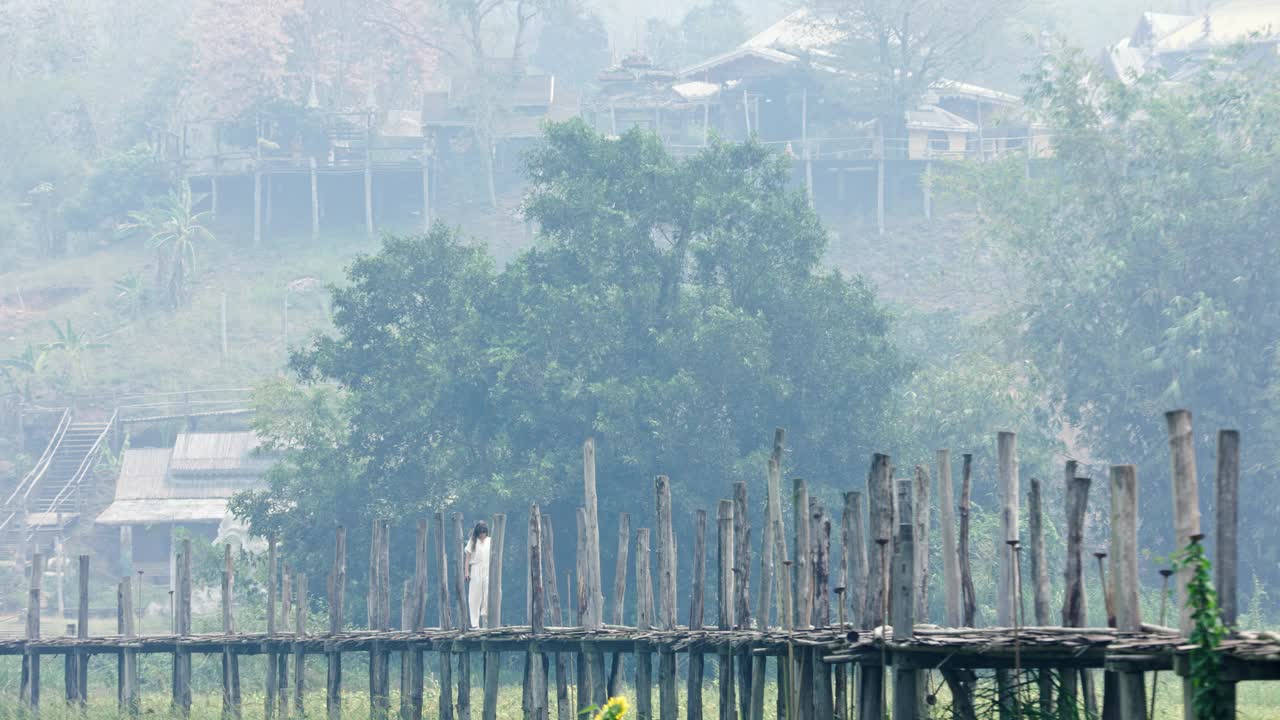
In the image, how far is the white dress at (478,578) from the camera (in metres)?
18.3

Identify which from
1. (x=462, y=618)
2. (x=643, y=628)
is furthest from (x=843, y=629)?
(x=462, y=618)

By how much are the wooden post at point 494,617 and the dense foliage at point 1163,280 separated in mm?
19924

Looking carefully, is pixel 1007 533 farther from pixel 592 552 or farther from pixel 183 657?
pixel 183 657

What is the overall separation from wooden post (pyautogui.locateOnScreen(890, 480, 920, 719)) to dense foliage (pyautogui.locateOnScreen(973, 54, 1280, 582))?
25.0m

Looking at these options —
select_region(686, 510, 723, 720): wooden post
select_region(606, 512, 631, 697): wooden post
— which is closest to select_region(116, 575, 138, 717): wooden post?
select_region(606, 512, 631, 697): wooden post

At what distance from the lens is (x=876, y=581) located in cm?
1030

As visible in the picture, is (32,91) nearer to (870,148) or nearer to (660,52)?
(660,52)

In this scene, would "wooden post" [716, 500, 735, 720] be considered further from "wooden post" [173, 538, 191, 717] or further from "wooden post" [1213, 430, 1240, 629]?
"wooden post" [173, 538, 191, 717]

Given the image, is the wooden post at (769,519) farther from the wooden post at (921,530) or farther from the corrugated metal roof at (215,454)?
the corrugated metal roof at (215,454)

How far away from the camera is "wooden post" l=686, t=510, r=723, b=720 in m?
14.2

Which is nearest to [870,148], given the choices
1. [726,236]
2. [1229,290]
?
[1229,290]

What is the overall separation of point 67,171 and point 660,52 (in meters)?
23.5

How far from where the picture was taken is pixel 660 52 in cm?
6975

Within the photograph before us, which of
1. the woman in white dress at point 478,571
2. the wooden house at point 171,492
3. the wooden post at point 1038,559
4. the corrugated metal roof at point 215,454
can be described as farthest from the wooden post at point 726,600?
the corrugated metal roof at point 215,454
